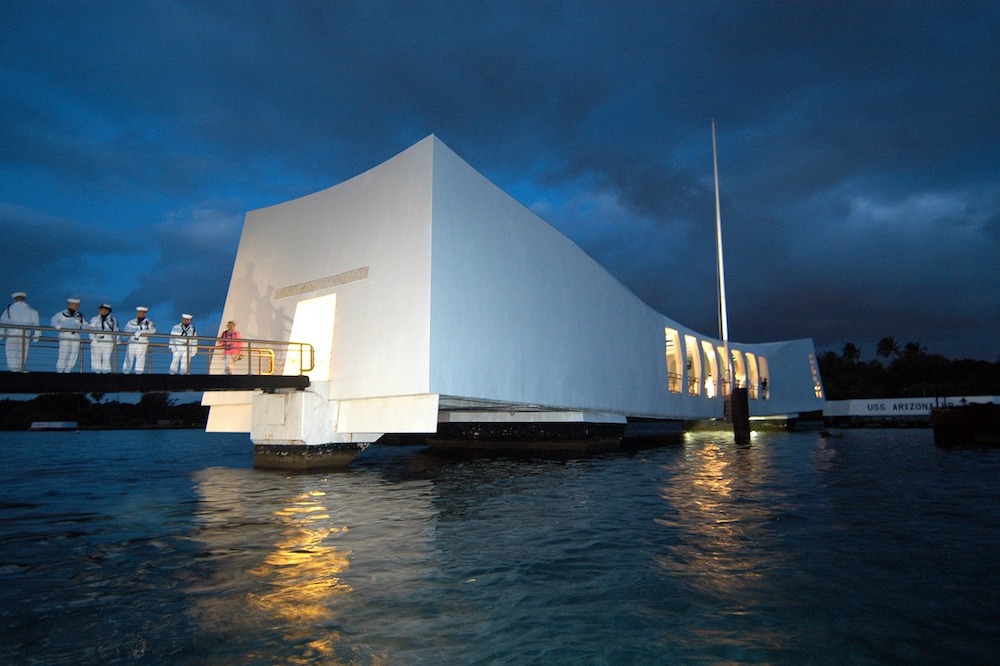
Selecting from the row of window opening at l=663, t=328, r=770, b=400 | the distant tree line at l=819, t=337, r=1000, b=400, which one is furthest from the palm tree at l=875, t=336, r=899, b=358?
the row of window opening at l=663, t=328, r=770, b=400

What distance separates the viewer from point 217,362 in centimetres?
1741

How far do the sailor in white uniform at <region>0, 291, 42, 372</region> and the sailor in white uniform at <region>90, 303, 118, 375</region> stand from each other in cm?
111

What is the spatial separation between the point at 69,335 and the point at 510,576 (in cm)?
1244

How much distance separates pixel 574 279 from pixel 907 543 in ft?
51.6

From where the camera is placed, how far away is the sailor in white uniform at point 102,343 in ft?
44.5

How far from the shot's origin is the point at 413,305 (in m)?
14.2

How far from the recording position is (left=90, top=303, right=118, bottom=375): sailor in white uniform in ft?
44.5

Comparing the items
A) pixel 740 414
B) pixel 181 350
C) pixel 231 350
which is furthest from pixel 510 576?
pixel 740 414

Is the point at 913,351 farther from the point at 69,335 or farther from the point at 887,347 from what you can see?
the point at 69,335

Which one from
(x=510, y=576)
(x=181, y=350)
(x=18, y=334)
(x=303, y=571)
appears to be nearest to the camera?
(x=510, y=576)

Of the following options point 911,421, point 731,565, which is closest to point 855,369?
point 911,421

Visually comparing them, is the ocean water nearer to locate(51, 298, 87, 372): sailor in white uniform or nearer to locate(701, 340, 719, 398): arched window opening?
locate(51, 298, 87, 372): sailor in white uniform

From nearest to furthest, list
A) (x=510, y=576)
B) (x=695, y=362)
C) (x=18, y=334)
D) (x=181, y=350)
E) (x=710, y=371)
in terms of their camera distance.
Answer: (x=510, y=576) < (x=18, y=334) < (x=181, y=350) < (x=695, y=362) < (x=710, y=371)

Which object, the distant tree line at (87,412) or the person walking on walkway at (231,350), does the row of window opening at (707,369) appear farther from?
the distant tree line at (87,412)
